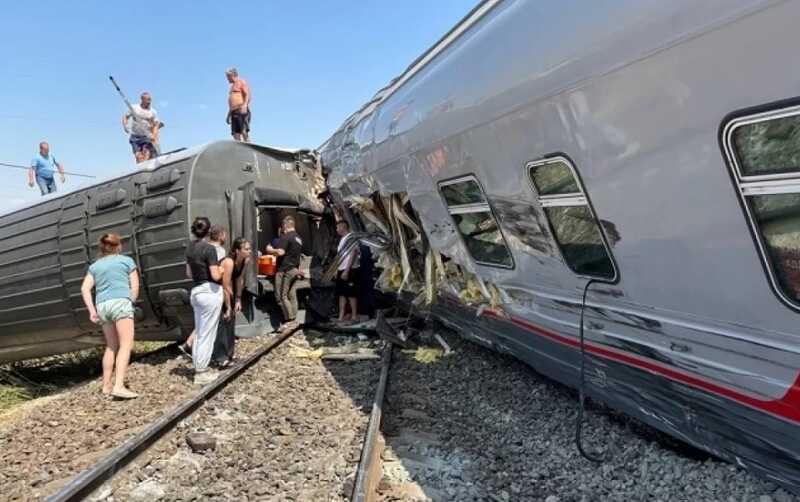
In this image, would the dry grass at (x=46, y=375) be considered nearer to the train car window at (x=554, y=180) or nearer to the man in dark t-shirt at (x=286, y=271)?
the man in dark t-shirt at (x=286, y=271)

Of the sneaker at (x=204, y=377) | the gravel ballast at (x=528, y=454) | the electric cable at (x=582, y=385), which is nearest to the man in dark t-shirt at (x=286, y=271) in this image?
the sneaker at (x=204, y=377)

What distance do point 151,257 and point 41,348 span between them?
9.97ft

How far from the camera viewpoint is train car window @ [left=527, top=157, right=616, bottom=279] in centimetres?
309

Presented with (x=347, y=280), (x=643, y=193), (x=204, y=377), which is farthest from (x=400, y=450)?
A: (x=347, y=280)

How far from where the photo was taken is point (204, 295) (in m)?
6.46

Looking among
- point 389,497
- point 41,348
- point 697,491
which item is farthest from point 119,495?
point 41,348

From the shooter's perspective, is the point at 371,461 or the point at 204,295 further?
the point at 204,295

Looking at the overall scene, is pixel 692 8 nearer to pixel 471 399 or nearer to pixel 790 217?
pixel 790 217

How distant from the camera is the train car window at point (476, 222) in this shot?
418cm

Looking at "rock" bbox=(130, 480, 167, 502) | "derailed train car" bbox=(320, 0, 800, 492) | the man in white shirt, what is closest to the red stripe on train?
"derailed train car" bbox=(320, 0, 800, 492)

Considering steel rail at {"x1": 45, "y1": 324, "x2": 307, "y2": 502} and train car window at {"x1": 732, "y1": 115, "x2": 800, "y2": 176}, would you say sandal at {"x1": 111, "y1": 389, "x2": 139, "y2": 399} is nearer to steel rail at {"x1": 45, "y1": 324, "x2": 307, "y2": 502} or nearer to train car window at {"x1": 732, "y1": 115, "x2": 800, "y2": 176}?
steel rail at {"x1": 45, "y1": 324, "x2": 307, "y2": 502}

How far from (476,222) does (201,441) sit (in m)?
2.63

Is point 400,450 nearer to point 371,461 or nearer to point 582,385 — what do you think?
point 371,461

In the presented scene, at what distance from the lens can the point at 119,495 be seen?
3729mm
